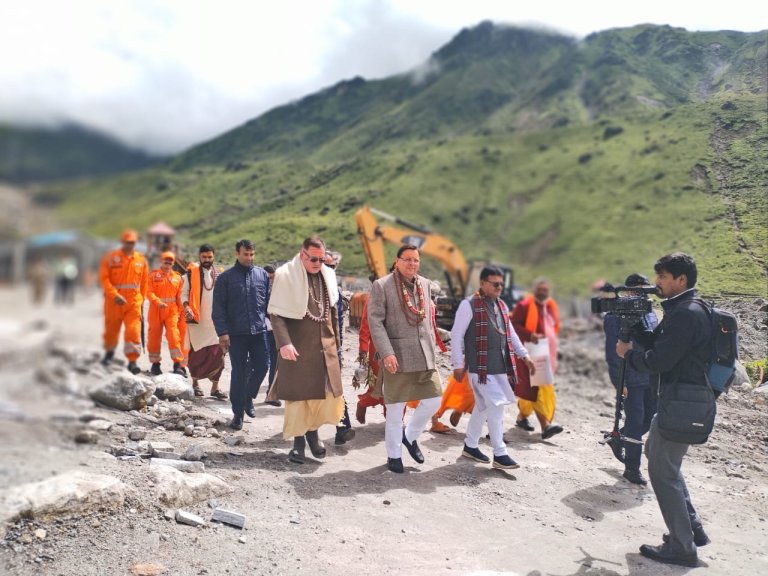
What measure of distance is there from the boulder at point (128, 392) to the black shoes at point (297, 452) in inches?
47.9

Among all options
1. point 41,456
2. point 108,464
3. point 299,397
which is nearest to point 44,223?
point 41,456

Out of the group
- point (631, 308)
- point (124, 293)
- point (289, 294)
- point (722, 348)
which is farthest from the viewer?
point (289, 294)

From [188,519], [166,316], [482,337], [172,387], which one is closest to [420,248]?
[482,337]

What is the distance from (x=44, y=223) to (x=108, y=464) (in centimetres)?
261

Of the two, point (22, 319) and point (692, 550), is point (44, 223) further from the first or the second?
point (692, 550)

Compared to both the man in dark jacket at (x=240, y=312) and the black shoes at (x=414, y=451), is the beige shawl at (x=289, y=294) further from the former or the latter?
the black shoes at (x=414, y=451)

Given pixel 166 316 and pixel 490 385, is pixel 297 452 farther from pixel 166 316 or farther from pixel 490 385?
pixel 490 385

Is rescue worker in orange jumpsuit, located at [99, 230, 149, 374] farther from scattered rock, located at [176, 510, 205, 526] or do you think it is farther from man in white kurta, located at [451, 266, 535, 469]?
man in white kurta, located at [451, 266, 535, 469]

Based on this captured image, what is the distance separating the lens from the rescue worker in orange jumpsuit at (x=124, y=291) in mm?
2488

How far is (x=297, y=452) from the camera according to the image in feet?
15.8

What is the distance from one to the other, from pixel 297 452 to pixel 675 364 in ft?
9.66

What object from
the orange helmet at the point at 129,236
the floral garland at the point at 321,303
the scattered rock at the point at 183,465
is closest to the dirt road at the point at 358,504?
the scattered rock at the point at 183,465

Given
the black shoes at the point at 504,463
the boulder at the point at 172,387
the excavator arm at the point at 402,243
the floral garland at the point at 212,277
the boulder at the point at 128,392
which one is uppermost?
the excavator arm at the point at 402,243

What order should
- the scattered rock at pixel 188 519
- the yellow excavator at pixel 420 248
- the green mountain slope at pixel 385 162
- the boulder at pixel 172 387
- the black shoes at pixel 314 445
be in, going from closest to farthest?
the scattered rock at pixel 188 519, the green mountain slope at pixel 385 162, the boulder at pixel 172 387, the black shoes at pixel 314 445, the yellow excavator at pixel 420 248
